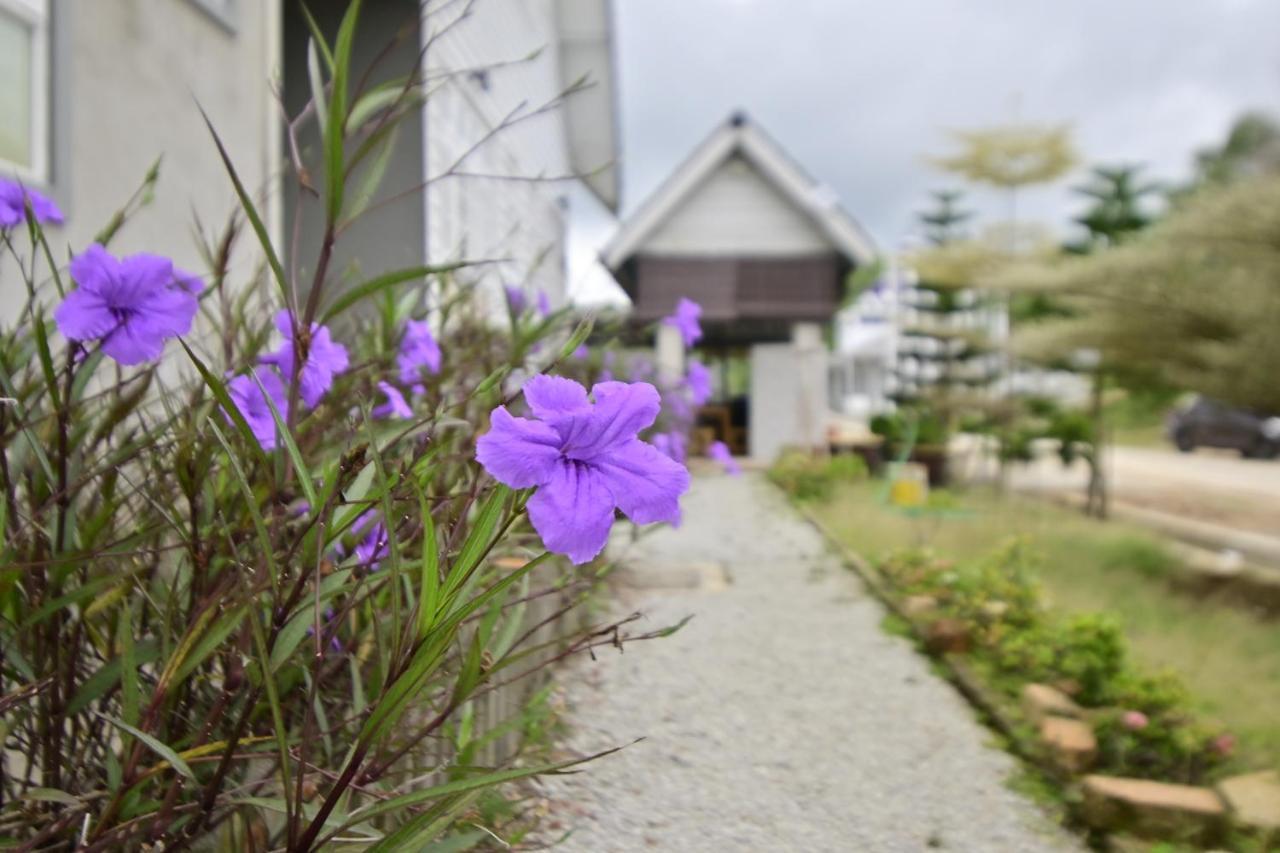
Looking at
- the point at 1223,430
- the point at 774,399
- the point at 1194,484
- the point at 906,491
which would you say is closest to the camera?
the point at 906,491

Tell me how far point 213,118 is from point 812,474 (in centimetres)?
742

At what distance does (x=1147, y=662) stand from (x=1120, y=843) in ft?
6.98

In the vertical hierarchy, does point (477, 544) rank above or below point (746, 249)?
below

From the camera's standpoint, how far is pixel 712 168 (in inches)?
582

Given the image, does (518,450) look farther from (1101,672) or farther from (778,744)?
(1101,672)

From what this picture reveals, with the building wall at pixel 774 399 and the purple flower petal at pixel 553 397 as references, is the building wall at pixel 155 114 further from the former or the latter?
the building wall at pixel 774 399

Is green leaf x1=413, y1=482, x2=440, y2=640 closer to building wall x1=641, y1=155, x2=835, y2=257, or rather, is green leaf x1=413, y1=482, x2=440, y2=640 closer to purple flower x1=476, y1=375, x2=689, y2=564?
purple flower x1=476, y1=375, x2=689, y2=564

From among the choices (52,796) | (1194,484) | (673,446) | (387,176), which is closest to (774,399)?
(1194,484)

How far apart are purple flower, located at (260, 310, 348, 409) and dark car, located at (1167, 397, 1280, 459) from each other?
2309 cm

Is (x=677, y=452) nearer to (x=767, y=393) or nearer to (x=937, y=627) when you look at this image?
(x=937, y=627)

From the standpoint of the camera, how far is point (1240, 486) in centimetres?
1612

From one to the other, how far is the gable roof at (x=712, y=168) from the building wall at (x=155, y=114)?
29.4ft

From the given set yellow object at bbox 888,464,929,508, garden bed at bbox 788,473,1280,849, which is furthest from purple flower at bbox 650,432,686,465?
yellow object at bbox 888,464,929,508

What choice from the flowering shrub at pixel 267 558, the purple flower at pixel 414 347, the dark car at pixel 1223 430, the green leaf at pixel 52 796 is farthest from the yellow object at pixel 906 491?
the dark car at pixel 1223 430
